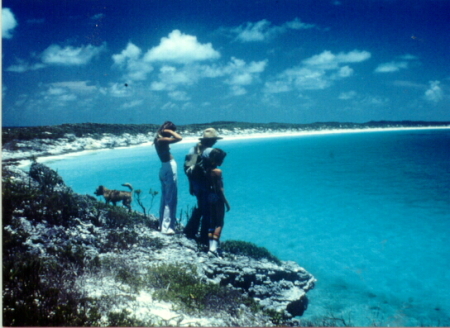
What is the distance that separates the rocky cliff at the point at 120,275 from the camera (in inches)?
115

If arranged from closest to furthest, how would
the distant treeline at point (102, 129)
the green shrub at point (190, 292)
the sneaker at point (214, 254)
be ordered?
1. the green shrub at point (190, 292)
2. the sneaker at point (214, 254)
3. the distant treeline at point (102, 129)

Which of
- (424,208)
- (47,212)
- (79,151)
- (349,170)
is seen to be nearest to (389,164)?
(349,170)

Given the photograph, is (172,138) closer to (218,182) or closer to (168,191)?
(168,191)

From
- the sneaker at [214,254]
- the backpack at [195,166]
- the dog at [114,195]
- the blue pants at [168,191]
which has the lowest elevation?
the sneaker at [214,254]

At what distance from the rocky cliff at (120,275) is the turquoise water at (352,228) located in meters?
1.15

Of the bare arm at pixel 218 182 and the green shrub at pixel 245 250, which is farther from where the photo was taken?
the green shrub at pixel 245 250

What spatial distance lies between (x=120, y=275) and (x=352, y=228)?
8287 mm

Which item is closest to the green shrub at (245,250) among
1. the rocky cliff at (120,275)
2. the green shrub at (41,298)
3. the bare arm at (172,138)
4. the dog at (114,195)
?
the rocky cliff at (120,275)

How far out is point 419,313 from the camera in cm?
505

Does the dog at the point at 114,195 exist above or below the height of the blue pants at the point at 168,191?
below

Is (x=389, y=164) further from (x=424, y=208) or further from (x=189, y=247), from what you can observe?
(x=189, y=247)

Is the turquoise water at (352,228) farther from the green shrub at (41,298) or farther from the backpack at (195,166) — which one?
the green shrub at (41,298)

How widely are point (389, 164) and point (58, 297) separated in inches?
1058

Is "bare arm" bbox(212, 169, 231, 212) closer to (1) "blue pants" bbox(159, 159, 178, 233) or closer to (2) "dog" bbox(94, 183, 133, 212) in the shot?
(1) "blue pants" bbox(159, 159, 178, 233)
